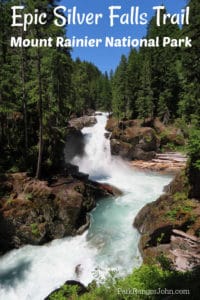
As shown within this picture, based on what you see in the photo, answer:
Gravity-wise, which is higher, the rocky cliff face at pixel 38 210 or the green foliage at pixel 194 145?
the green foliage at pixel 194 145

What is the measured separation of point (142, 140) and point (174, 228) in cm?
2660

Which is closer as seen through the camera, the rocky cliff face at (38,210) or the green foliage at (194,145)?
the green foliage at (194,145)

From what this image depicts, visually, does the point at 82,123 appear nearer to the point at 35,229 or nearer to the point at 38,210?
the point at 38,210

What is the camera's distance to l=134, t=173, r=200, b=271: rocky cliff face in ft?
38.7

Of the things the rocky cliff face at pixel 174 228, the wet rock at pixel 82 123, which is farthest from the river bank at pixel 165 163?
the rocky cliff face at pixel 174 228

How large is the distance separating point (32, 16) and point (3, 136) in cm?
884

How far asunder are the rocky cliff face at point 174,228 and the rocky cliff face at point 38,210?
12.9 feet

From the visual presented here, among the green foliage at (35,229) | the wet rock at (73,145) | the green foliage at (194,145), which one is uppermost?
the green foliage at (194,145)

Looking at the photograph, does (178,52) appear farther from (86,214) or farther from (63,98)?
(86,214)

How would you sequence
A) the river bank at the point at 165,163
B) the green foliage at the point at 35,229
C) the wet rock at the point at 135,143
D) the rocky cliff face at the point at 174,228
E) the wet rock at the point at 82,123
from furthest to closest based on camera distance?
the wet rock at the point at 82,123 → the wet rock at the point at 135,143 → the river bank at the point at 165,163 → the green foliage at the point at 35,229 → the rocky cliff face at the point at 174,228

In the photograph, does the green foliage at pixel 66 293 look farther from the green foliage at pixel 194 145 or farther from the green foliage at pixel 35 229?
the green foliage at pixel 194 145

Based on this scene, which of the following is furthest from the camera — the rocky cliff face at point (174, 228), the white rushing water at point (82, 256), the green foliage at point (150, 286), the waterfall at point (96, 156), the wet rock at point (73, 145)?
the wet rock at point (73, 145)

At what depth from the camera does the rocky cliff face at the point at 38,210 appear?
16531 mm

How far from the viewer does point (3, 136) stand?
2269 centimetres
